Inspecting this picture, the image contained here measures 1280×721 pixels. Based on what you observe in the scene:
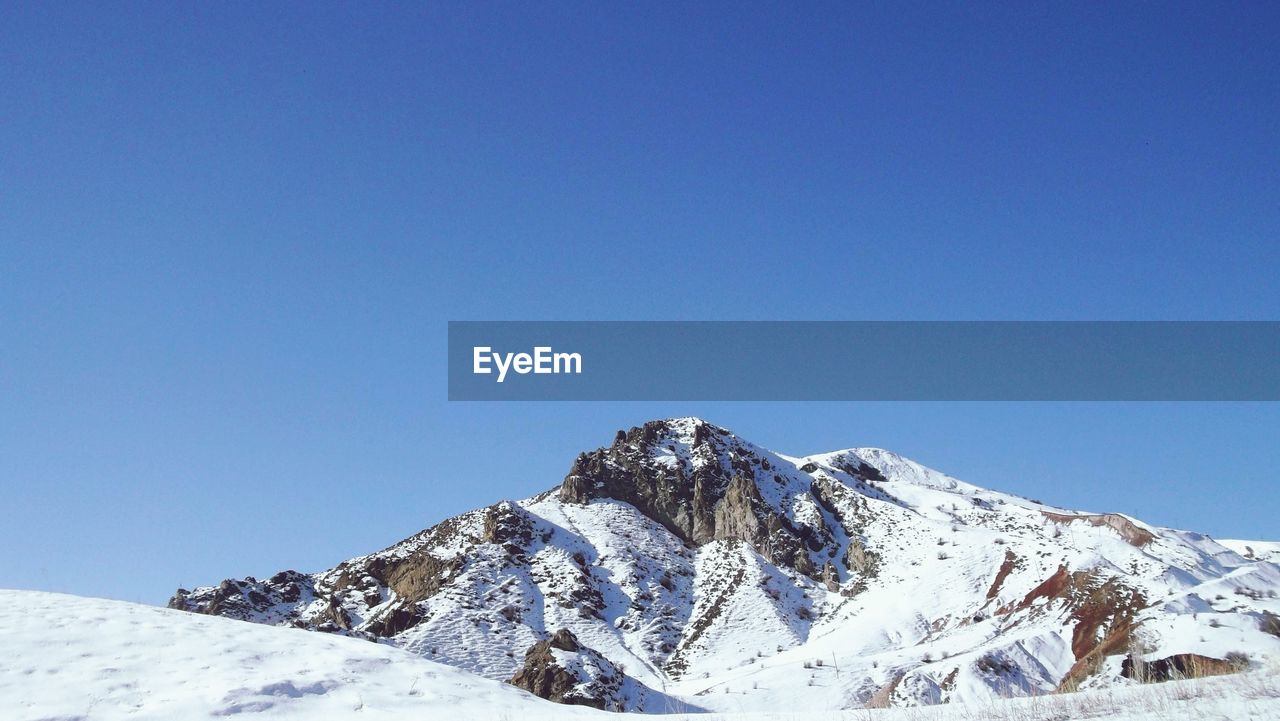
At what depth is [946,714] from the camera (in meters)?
9.08

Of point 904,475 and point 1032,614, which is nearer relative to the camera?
point 1032,614

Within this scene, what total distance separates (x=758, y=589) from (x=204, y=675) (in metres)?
64.6

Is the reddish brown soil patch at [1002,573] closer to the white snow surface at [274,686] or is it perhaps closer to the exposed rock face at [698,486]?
the exposed rock face at [698,486]

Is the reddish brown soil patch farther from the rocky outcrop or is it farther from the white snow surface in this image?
the white snow surface

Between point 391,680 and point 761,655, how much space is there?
52220 mm

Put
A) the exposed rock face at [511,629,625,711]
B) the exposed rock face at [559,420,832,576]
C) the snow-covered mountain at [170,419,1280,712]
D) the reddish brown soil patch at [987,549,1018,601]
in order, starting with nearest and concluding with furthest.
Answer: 1. the snow-covered mountain at [170,419,1280,712]
2. the exposed rock face at [511,629,625,711]
3. the reddish brown soil patch at [987,549,1018,601]
4. the exposed rock face at [559,420,832,576]

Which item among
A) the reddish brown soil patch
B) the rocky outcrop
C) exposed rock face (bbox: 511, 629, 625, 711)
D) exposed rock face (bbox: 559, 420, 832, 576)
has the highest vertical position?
exposed rock face (bbox: 559, 420, 832, 576)

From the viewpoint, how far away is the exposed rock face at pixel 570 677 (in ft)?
127

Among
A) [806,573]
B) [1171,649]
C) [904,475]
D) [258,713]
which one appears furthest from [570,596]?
[904,475]

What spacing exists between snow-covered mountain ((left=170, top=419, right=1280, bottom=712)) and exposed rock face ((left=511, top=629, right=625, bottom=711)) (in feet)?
0.50

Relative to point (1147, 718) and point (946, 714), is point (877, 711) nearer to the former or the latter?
point (946, 714)

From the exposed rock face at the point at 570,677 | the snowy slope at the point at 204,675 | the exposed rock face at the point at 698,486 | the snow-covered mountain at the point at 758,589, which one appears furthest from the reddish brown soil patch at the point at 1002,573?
the snowy slope at the point at 204,675

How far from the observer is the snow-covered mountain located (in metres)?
34.4

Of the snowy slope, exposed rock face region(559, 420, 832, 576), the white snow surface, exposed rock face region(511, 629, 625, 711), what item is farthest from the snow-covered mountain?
the snowy slope
